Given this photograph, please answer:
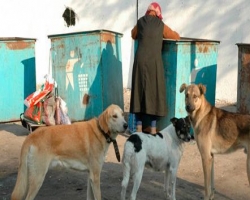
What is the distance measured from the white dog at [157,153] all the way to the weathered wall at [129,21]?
5478 mm

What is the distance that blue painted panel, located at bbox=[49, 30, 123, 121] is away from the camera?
8.77 m

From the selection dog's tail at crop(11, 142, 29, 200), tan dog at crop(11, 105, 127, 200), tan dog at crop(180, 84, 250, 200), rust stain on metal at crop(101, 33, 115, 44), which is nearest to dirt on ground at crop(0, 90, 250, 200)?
tan dog at crop(180, 84, 250, 200)

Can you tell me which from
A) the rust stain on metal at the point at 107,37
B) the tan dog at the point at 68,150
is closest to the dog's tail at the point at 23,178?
the tan dog at the point at 68,150

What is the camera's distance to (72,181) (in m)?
6.06

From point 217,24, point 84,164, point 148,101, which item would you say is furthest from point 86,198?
point 217,24

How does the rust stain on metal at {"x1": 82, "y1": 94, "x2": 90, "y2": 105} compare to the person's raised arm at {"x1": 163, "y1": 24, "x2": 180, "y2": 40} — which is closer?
the person's raised arm at {"x1": 163, "y1": 24, "x2": 180, "y2": 40}

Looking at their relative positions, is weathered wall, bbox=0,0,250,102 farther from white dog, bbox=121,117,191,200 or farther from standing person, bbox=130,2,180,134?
white dog, bbox=121,117,191,200

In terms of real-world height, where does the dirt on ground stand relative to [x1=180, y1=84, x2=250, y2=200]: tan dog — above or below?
below

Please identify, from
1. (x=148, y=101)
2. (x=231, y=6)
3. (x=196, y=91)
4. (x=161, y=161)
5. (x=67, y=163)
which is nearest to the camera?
(x=67, y=163)

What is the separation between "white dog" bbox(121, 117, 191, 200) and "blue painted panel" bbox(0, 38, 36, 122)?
485cm

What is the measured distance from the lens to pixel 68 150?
16.1ft

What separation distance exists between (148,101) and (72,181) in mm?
2059

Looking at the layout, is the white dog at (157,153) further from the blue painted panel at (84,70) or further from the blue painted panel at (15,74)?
the blue painted panel at (15,74)

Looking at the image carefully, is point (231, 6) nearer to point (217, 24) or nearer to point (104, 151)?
point (217, 24)
